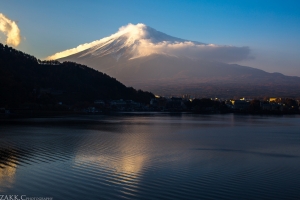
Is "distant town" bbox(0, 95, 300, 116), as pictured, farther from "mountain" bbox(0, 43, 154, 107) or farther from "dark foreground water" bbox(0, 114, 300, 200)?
"dark foreground water" bbox(0, 114, 300, 200)

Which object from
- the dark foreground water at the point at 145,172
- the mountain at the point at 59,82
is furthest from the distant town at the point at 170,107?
the dark foreground water at the point at 145,172

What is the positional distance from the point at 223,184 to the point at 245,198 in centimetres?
51

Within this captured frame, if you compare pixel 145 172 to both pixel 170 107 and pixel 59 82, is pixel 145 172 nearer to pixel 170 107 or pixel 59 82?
pixel 59 82

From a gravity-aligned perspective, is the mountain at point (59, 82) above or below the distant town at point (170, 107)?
above

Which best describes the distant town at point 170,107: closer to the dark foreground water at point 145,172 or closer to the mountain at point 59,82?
the mountain at point 59,82

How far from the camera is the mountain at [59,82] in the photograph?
1063 inches

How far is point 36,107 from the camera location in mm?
22500

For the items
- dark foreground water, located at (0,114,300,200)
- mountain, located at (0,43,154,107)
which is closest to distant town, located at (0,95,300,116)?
mountain, located at (0,43,154,107)

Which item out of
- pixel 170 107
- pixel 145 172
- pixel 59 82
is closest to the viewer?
pixel 145 172

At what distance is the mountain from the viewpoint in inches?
1063

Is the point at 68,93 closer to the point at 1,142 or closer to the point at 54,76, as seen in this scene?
the point at 54,76

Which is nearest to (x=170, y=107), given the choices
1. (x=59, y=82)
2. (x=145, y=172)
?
(x=59, y=82)

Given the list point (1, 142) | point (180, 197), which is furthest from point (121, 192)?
point (1, 142)

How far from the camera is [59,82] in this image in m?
34.4
